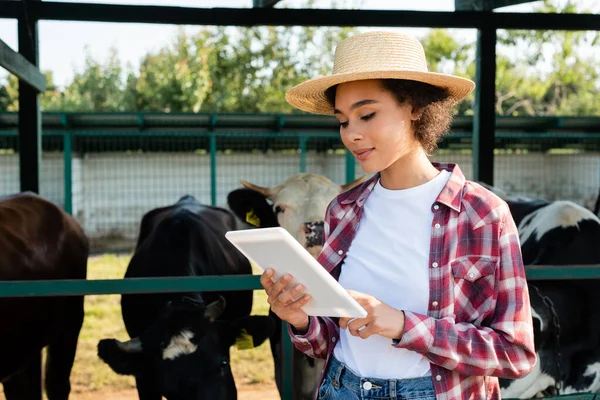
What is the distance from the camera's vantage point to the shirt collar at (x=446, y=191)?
162 cm

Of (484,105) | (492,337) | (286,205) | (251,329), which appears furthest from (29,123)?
(492,337)

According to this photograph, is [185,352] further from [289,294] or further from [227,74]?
[227,74]

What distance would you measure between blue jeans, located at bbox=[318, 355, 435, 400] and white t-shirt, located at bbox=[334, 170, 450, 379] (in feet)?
0.05

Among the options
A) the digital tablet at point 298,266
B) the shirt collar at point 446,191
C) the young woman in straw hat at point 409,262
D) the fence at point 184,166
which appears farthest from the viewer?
the fence at point 184,166

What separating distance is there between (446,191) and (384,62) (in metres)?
0.35

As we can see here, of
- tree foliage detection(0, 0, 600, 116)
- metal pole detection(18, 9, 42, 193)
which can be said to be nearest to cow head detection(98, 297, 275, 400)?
metal pole detection(18, 9, 42, 193)

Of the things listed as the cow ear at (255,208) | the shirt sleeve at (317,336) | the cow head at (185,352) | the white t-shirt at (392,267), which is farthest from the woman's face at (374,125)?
the cow ear at (255,208)

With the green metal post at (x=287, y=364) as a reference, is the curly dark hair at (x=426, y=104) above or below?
above

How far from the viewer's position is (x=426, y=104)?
5.75 feet

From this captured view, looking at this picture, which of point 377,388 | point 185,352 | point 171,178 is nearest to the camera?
point 377,388

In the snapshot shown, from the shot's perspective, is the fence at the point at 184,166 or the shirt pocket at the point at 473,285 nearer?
the shirt pocket at the point at 473,285

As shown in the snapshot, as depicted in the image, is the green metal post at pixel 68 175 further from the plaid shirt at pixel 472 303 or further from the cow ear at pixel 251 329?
the plaid shirt at pixel 472 303

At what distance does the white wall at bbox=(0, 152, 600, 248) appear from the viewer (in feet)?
42.3

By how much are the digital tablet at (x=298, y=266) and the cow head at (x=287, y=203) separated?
3.00 m
